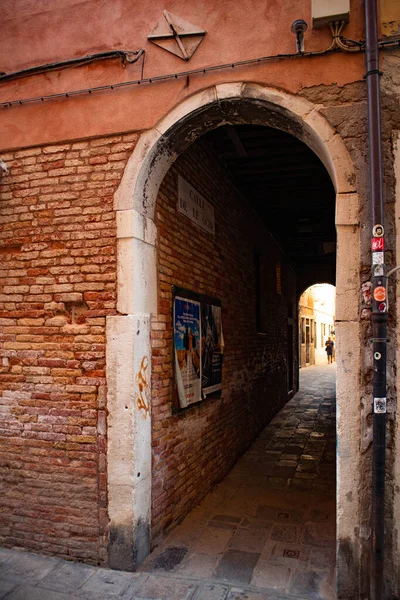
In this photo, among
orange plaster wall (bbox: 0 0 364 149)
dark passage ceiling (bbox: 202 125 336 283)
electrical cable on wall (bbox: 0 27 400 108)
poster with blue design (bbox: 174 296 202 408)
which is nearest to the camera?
electrical cable on wall (bbox: 0 27 400 108)

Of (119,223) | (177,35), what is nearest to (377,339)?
(119,223)

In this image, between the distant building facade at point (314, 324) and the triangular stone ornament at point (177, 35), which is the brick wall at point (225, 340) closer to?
the triangular stone ornament at point (177, 35)

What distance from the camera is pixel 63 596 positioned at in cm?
319

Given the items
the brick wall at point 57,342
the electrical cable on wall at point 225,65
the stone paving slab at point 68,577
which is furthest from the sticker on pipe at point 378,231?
the stone paving slab at point 68,577

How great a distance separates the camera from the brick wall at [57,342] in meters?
3.71

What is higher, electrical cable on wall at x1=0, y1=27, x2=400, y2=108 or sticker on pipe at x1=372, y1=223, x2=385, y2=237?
electrical cable on wall at x1=0, y1=27, x2=400, y2=108

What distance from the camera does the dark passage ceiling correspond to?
5.22 m

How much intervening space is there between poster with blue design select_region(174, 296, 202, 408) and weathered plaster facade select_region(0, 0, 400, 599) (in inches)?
18.8

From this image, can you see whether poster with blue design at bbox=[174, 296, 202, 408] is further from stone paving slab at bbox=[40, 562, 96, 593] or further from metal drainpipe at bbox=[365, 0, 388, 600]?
metal drainpipe at bbox=[365, 0, 388, 600]

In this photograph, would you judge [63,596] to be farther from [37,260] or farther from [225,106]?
[225,106]

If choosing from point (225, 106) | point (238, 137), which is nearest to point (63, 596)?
point (225, 106)

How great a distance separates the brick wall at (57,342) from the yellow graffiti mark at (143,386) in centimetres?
30

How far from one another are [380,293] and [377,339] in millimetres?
303

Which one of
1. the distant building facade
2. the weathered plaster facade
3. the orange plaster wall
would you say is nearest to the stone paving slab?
the weathered plaster facade
